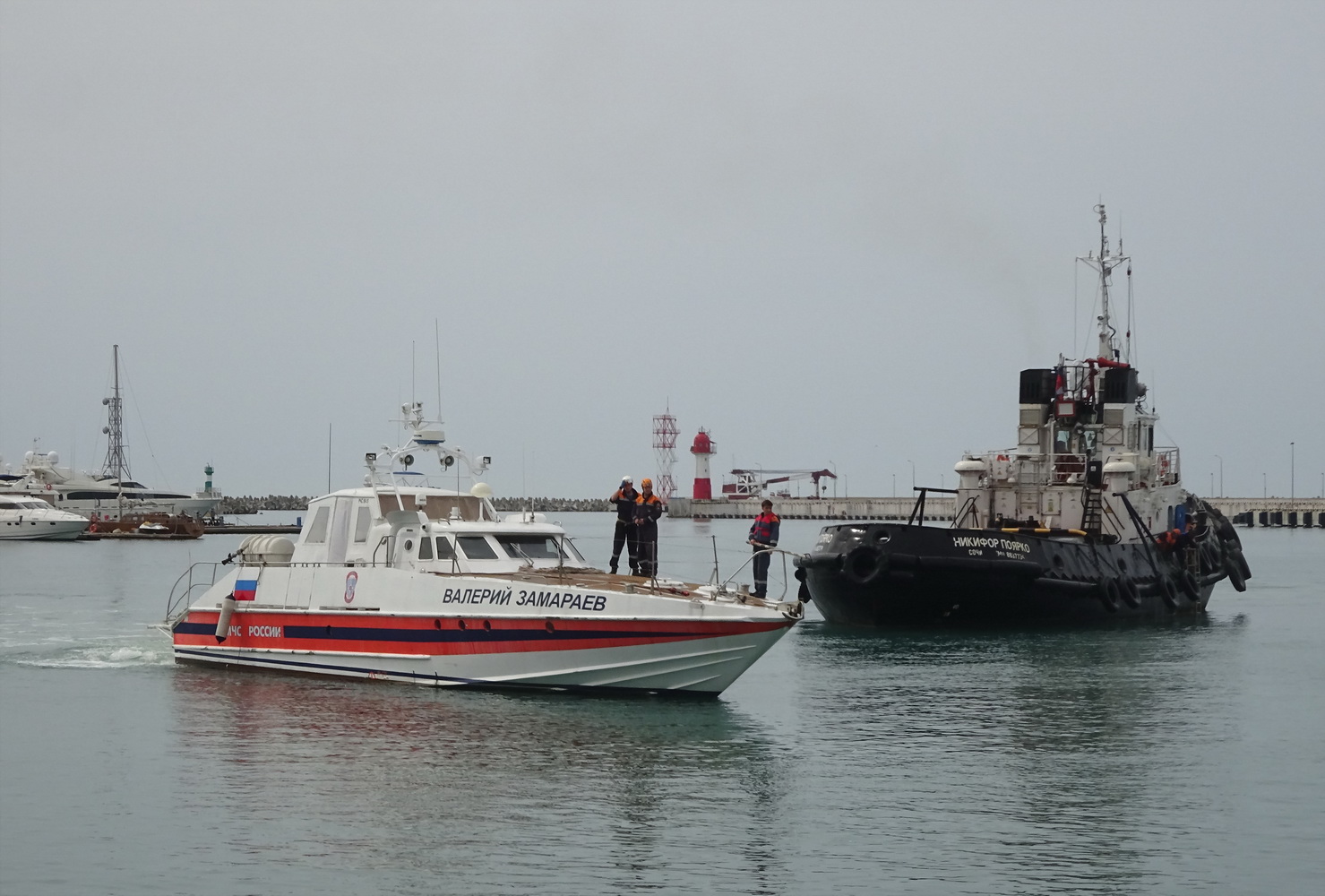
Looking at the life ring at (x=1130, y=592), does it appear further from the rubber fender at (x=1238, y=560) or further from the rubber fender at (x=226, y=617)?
the rubber fender at (x=226, y=617)

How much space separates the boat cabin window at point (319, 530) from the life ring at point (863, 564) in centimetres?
1165

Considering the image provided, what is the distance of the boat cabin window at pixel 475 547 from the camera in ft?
67.6

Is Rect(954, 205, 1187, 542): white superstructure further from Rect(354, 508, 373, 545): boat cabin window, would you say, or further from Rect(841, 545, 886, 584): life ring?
Rect(354, 508, 373, 545): boat cabin window

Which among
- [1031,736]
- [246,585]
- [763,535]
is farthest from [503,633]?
[763,535]

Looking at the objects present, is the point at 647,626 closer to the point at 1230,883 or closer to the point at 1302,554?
the point at 1230,883

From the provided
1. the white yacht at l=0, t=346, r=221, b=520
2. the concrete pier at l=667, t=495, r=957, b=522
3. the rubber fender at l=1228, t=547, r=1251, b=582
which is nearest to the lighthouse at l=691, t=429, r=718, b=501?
the concrete pier at l=667, t=495, r=957, b=522

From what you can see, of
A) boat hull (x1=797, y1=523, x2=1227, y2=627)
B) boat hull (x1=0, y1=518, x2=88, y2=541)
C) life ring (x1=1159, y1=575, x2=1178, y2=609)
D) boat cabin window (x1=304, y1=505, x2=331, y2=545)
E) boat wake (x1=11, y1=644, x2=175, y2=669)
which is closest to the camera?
boat cabin window (x1=304, y1=505, x2=331, y2=545)

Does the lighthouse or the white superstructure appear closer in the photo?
the white superstructure

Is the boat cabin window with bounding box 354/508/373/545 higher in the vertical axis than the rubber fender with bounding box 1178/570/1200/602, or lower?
higher

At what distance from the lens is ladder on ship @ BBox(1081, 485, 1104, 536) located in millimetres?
32969

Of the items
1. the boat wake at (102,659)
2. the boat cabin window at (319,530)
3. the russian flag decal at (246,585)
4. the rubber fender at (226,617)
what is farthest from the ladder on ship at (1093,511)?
the boat wake at (102,659)

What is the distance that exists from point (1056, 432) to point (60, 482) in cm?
9033

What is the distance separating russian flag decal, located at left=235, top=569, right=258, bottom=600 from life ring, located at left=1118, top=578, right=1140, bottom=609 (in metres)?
18.9

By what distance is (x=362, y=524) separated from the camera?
70.7ft
